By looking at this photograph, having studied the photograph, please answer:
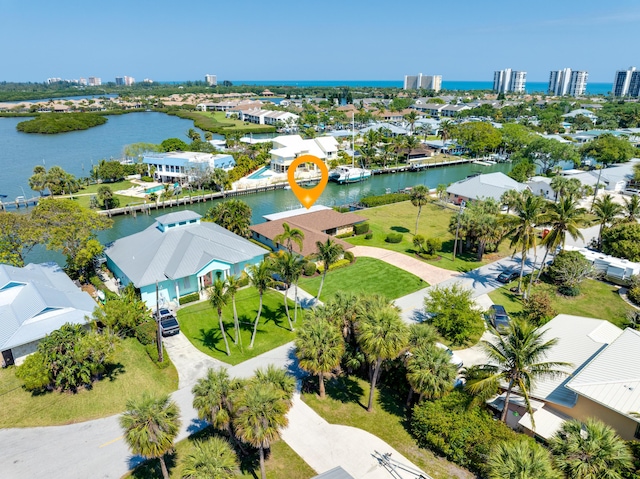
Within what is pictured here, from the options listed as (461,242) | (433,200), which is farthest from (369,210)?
(461,242)

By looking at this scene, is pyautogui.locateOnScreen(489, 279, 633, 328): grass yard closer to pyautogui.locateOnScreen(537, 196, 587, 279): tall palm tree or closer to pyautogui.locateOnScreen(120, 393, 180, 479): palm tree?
pyautogui.locateOnScreen(537, 196, 587, 279): tall palm tree

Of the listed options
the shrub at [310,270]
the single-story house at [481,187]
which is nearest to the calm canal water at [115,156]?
the single-story house at [481,187]

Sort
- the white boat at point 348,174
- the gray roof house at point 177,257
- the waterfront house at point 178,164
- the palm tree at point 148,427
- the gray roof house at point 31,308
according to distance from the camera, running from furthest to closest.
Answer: the white boat at point 348,174
the waterfront house at point 178,164
the gray roof house at point 177,257
the gray roof house at point 31,308
the palm tree at point 148,427

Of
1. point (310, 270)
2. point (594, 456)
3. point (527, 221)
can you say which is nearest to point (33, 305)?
point (310, 270)

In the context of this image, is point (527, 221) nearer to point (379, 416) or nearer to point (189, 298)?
point (379, 416)

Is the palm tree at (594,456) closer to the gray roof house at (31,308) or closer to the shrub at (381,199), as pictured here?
the gray roof house at (31,308)

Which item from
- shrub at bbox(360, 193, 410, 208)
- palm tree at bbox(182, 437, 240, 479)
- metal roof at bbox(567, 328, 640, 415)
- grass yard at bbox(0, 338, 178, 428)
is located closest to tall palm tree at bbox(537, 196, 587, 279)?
metal roof at bbox(567, 328, 640, 415)

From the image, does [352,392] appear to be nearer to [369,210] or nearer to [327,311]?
[327,311]
